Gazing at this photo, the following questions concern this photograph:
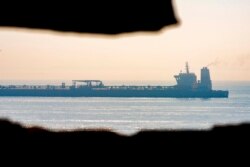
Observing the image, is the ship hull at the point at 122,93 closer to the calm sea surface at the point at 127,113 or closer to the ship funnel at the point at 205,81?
the ship funnel at the point at 205,81

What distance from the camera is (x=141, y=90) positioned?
9244 cm

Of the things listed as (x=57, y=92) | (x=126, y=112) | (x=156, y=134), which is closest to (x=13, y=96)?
(x=57, y=92)

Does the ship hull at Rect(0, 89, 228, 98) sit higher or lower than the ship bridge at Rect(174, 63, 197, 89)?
lower

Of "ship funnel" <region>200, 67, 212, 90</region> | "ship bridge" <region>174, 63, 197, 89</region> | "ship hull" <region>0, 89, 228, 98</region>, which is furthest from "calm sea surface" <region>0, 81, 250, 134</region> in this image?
"ship bridge" <region>174, 63, 197, 89</region>

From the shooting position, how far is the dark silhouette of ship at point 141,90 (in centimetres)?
9031

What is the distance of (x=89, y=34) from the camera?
1.41 meters

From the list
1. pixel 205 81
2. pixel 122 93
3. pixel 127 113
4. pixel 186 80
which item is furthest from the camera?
pixel 205 81

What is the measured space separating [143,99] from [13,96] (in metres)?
20.6

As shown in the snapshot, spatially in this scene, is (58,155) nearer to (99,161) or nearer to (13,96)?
(99,161)

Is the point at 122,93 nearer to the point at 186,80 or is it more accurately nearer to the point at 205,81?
the point at 186,80

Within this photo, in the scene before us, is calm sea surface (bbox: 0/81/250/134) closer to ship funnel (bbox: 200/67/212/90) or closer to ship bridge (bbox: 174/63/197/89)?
ship funnel (bbox: 200/67/212/90)

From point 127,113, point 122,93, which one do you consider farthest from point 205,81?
point 127,113

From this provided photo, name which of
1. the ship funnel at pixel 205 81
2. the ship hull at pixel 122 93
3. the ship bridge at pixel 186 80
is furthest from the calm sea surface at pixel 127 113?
the ship bridge at pixel 186 80

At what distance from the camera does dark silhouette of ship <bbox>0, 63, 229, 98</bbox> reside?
90.3 metres
